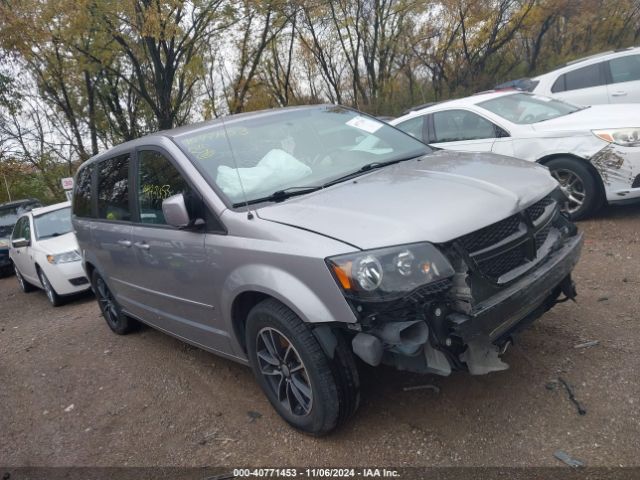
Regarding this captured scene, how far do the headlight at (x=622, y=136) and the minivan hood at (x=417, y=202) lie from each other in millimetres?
2695

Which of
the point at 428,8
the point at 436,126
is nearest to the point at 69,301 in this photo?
the point at 436,126

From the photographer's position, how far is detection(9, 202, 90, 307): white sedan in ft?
24.1

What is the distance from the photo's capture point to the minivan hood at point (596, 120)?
18.4 ft

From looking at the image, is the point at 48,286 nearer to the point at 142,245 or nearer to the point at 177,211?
the point at 142,245

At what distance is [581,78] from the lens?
926 centimetres

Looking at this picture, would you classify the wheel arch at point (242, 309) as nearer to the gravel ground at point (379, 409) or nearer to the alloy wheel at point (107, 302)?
the gravel ground at point (379, 409)

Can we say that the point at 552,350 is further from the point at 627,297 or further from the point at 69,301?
the point at 69,301

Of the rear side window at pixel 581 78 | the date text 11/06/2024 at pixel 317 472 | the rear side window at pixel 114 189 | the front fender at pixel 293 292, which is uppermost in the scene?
the rear side window at pixel 114 189

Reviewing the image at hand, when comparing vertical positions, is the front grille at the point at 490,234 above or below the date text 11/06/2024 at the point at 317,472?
above

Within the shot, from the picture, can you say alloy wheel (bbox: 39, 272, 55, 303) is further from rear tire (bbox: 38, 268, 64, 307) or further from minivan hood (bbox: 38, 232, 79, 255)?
minivan hood (bbox: 38, 232, 79, 255)

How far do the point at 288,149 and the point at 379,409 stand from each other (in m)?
1.78

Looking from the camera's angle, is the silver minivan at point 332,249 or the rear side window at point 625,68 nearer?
the silver minivan at point 332,249

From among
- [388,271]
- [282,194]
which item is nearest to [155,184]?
[282,194]

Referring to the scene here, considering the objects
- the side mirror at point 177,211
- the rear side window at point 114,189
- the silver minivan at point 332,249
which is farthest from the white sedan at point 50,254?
the side mirror at point 177,211
